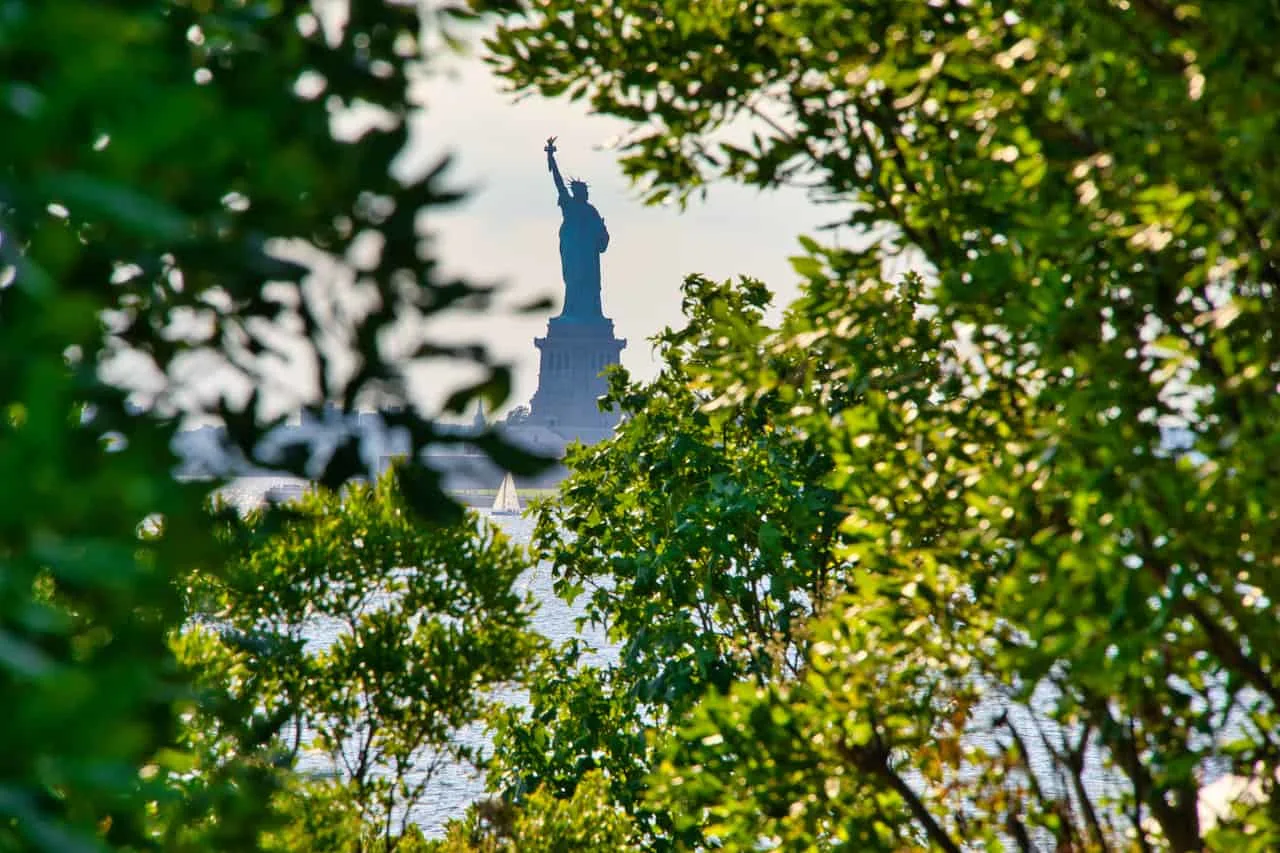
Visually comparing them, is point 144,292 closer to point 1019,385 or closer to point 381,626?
point 1019,385

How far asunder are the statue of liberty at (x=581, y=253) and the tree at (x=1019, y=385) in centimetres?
13641

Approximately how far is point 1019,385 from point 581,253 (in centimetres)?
14087

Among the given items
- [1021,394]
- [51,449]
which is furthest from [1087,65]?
[51,449]

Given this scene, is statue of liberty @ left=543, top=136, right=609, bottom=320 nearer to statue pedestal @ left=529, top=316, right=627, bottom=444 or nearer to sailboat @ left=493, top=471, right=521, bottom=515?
statue pedestal @ left=529, top=316, right=627, bottom=444

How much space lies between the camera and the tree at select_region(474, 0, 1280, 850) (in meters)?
4.12

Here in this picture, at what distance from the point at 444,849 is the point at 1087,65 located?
34.3ft

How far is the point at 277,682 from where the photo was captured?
11711 millimetres

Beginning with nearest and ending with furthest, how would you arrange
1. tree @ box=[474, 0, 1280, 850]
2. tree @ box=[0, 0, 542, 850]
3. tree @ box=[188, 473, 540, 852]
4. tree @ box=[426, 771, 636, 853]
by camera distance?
tree @ box=[0, 0, 542, 850]
tree @ box=[474, 0, 1280, 850]
tree @ box=[188, 473, 540, 852]
tree @ box=[426, 771, 636, 853]

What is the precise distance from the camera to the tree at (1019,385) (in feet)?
13.5

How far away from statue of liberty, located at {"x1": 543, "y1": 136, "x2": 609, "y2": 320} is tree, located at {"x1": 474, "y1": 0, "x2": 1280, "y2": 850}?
136 metres

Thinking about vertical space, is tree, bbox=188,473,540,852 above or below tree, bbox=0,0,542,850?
above

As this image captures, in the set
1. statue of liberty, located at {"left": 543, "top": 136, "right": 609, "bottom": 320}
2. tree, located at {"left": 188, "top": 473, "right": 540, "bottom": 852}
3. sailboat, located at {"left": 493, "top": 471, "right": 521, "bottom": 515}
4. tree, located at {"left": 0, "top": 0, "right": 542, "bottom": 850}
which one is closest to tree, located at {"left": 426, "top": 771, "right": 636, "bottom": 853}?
tree, located at {"left": 188, "top": 473, "right": 540, "bottom": 852}

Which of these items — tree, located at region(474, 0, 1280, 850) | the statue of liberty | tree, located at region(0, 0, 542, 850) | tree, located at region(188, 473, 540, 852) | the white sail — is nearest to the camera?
tree, located at region(0, 0, 542, 850)

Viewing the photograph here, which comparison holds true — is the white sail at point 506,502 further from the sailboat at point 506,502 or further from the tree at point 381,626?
the tree at point 381,626
